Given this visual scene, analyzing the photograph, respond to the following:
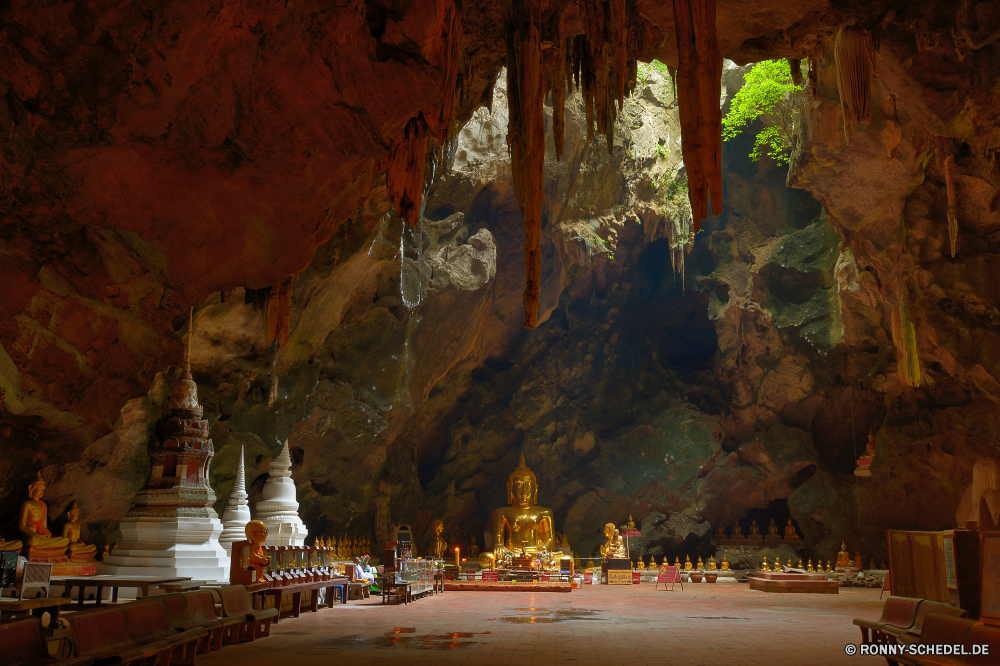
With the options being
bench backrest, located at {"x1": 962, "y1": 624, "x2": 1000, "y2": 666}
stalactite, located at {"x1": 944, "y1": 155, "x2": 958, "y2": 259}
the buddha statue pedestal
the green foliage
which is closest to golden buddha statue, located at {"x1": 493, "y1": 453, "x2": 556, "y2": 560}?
the buddha statue pedestal

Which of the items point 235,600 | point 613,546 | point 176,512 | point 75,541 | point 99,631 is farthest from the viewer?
point 613,546

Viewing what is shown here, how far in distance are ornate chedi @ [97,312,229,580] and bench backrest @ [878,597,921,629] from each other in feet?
31.7

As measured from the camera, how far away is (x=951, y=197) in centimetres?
1314

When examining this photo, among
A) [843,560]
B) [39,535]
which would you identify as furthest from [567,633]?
[843,560]

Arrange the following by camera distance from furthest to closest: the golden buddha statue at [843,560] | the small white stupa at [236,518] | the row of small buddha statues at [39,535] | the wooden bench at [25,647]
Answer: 1. the golden buddha statue at [843,560]
2. the small white stupa at [236,518]
3. the row of small buddha statues at [39,535]
4. the wooden bench at [25,647]

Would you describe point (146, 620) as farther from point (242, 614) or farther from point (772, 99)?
point (772, 99)

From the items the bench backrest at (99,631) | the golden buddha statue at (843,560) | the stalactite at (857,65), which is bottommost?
the golden buddha statue at (843,560)

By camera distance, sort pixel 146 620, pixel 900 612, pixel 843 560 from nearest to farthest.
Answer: pixel 146 620 → pixel 900 612 → pixel 843 560

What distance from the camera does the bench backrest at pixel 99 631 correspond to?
5074 mm

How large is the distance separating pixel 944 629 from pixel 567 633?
508cm

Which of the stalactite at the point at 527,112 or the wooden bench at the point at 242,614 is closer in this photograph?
the wooden bench at the point at 242,614

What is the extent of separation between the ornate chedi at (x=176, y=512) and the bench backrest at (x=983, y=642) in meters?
10.4

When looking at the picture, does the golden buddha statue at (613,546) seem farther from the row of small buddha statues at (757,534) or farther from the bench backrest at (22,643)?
the bench backrest at (22,643)

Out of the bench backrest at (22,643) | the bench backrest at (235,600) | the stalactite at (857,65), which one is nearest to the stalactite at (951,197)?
the stalactite at (857,65)
